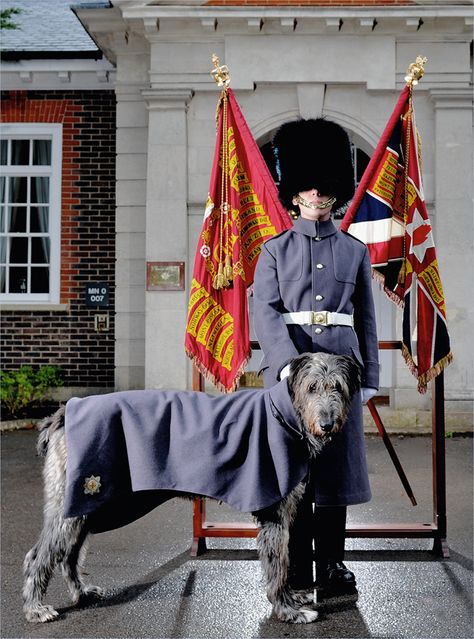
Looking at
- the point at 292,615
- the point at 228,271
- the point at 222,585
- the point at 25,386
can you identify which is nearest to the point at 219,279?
the point at 228,271

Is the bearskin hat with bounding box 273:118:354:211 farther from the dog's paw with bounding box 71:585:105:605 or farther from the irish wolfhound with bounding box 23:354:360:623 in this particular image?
the dog's paw with bounding box 71:585:105:605

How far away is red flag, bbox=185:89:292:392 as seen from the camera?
4797 mm

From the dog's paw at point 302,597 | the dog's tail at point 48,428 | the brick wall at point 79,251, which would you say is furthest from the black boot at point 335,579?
the brick wall at point 79,251

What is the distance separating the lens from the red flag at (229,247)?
189 inches

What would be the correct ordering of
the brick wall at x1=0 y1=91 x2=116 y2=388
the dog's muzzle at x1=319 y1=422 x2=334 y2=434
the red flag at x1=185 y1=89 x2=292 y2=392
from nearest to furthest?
the dog's muzzle at x1=319 y1=422 x2=334 y2=434, the red flag at x1=185 y1=89 x2=292 y2=392, the brick wall at x1=0 y1=91 x2=116 y2=388

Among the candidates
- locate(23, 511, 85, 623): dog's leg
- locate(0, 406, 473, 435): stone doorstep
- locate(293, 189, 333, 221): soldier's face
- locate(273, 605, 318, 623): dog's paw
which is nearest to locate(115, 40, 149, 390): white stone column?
locate(0, 406, 473, 435): stone doorstep

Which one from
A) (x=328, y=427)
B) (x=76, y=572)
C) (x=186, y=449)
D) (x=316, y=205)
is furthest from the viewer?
(x=316, y=205)

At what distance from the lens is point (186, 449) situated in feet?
11.2

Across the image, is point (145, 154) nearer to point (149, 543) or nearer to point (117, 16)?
point (117, 16)

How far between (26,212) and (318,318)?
7999 millimetres

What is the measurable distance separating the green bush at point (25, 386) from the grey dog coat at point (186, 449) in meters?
6.58

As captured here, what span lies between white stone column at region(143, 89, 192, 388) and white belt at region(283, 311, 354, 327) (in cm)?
539

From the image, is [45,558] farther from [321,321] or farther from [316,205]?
[316,205]

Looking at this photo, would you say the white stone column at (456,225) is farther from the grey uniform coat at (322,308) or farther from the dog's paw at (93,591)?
the dog's paw at (93,591)
